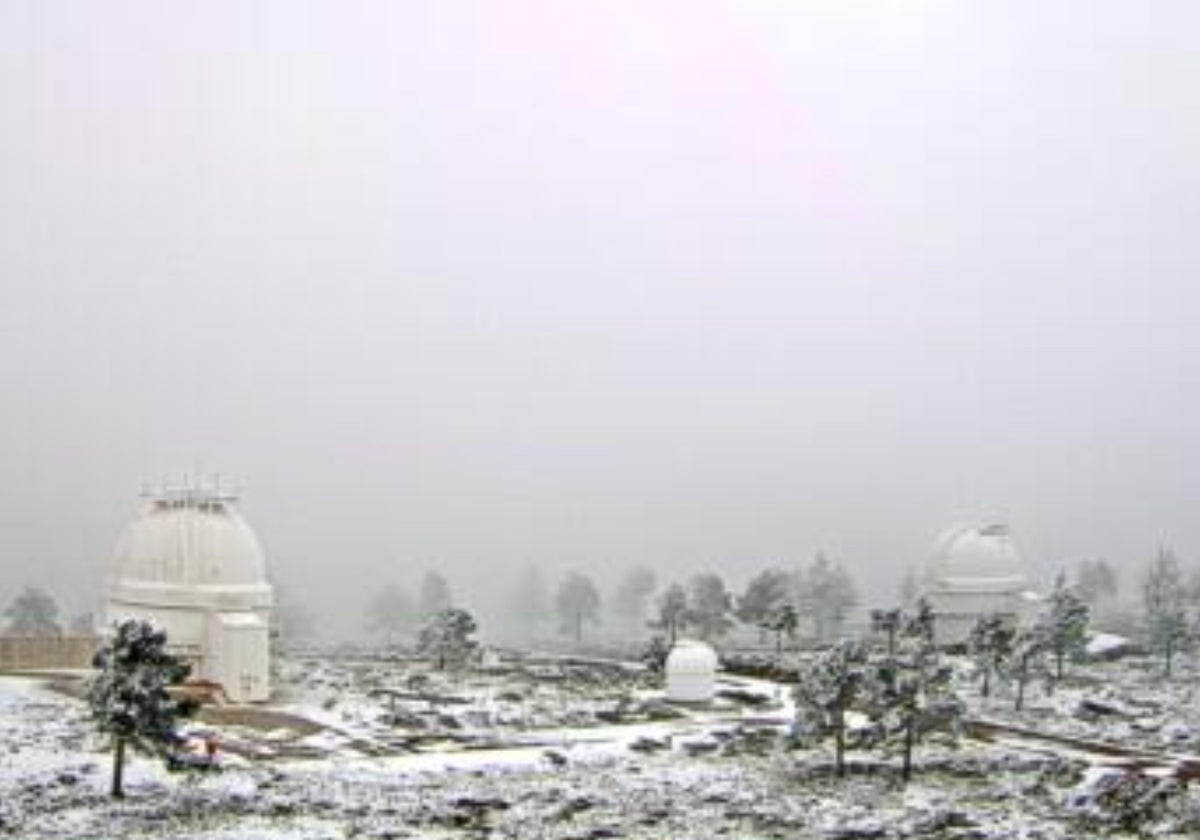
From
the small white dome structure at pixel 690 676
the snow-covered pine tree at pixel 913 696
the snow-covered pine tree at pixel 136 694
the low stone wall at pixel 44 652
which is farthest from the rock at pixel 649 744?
the low stone wall at pixel 44 652

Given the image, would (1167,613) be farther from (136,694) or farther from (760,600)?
(136,694)

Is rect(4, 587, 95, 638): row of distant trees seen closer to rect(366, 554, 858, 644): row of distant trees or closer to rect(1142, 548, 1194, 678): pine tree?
rect(366, 554, 858, 644): row of distant trees

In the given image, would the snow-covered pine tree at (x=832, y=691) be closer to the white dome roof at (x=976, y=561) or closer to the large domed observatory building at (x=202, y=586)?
the large domed observatory building at (x=202, y=586)

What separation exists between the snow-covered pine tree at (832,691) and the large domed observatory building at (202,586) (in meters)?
30.2

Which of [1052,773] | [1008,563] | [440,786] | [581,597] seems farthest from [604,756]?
[581,597]

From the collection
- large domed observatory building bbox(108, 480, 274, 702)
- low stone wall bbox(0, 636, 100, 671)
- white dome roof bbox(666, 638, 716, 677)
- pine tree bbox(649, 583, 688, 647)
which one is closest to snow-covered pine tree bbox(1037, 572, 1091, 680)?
white dome roof bbox(666, 638, 716, 677)

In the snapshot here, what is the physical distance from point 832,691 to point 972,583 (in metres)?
60.5

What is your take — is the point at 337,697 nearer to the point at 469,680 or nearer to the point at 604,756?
the point at 469,680

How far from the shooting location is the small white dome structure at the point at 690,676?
80.8 m

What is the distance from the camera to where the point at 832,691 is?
58281 millimetres

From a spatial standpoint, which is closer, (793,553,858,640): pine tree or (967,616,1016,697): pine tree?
(967,616,1016,697): pine tree

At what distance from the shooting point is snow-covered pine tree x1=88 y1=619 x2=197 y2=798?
48.7 meters

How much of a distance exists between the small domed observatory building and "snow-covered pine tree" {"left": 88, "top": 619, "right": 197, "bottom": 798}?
74.7 metres

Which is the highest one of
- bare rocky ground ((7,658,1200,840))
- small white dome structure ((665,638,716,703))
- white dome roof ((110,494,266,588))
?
white dome roof ((110,494,266,588))
